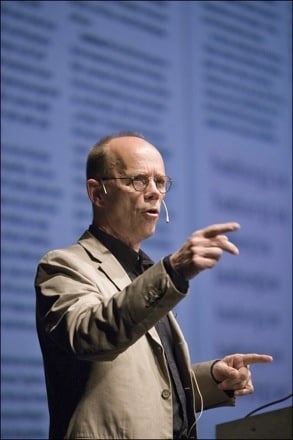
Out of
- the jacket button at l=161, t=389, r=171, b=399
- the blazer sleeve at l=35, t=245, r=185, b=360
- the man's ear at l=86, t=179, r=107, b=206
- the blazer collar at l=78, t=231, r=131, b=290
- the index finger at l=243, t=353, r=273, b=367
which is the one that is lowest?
the jacket button at l=161, t=389, r=171, b=399

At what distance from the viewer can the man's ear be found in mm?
Result: 2371

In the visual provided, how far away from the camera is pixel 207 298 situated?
12.3 feet

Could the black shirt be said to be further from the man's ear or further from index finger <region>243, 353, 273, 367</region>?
index finger <region>243, 353, 273, 367</region>

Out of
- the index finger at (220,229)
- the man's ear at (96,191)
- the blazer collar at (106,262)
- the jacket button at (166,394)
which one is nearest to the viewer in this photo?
the index finger at (220,229)

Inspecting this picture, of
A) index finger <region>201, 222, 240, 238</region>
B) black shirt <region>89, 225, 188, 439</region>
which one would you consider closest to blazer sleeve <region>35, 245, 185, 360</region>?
index finger <region>201, 222, 240, 238</region>

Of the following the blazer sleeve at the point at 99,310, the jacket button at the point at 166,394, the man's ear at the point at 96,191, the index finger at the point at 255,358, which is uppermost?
the man's ear at the point at 96,191

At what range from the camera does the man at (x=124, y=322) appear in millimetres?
1804

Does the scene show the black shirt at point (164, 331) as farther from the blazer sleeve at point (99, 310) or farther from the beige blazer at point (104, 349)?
the blazer sleeve at point (99, 310)

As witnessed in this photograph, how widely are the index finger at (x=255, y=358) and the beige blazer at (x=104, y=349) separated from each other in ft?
0.54

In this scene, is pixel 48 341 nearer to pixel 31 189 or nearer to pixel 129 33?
pixel 31 189

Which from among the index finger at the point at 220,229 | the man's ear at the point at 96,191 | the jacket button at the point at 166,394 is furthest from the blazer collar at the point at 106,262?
the index finger at the point at 220,229

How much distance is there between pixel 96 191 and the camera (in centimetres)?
239

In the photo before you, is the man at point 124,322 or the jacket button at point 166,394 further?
the jacket button at point 166,394

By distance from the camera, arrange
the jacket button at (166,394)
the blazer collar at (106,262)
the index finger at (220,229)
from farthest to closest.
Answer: the blazer collar at (106,262) < the jacket button at (166,394) < the index finger at (220,229)
